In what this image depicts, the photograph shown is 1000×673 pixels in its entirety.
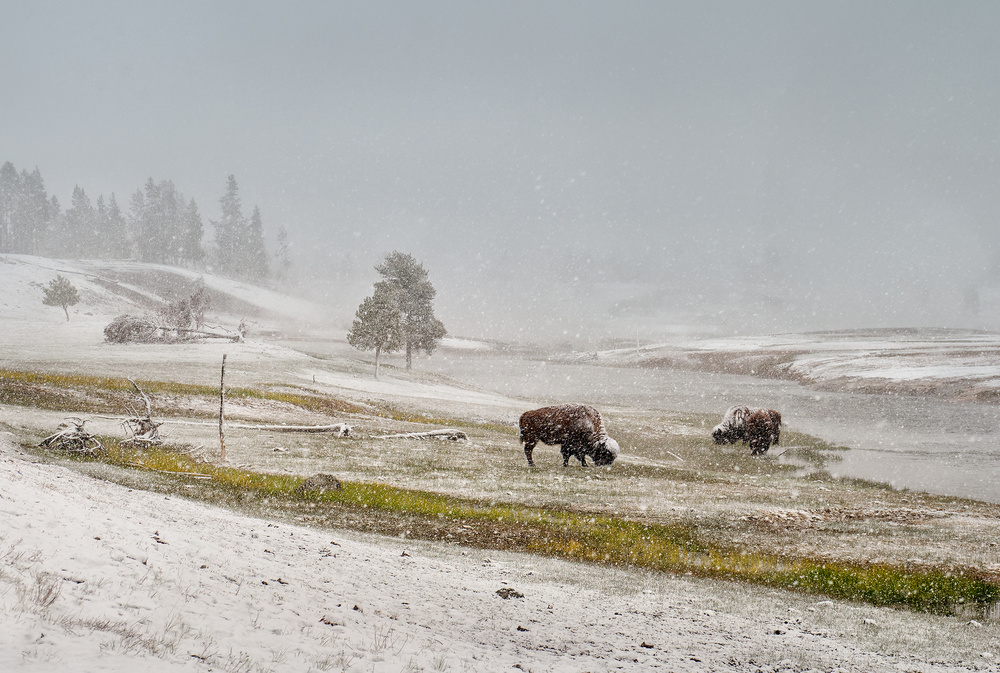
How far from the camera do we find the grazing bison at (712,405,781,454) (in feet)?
103

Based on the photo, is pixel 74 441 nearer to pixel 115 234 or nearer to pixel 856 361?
pixel 856 361

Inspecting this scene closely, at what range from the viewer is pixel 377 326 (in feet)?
201

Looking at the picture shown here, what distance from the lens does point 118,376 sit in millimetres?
39094

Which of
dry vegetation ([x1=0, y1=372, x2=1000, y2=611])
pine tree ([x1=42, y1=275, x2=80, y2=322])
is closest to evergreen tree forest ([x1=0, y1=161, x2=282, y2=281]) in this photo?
pine tree ([x1=42, y1=275, x2=80, y2=322])

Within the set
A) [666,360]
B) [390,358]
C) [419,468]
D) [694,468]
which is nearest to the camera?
[419,468]

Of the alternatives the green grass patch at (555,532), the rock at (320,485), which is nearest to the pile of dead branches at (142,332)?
the green grass patch at (555,532)

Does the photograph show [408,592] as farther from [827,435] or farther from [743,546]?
[827,435]

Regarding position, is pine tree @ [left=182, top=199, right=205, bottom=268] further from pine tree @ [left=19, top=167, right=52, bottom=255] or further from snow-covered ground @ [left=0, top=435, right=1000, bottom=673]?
snow-covered ground @ [left=0, top=435, right=1000, bottom=673]

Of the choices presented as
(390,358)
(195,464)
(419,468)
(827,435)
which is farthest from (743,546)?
(390,358)

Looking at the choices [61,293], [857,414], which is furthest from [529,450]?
[61,293]

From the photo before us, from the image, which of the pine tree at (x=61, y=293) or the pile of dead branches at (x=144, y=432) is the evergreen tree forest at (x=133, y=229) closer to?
the pine tree at (x=61, y=293)

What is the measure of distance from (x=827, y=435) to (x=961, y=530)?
24.9 meters

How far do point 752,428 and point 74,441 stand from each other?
29177 millimetres

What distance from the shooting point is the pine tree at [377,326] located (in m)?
61.2
